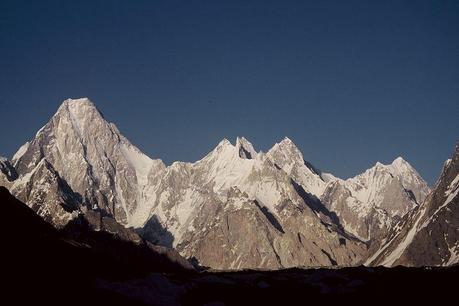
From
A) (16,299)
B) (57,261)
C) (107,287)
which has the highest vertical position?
(57,261)

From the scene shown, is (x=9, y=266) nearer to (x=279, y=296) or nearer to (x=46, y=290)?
(x=46, y=290)

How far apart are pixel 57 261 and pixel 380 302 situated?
63.2 meters

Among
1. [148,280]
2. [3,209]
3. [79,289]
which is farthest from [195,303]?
[3,209]

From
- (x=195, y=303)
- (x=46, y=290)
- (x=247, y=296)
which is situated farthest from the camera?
(x=247, y=296)

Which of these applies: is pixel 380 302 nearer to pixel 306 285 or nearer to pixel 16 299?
pixel 306 285

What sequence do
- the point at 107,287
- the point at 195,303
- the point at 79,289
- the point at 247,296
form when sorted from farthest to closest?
the point at 247,296
the point at 195,303
the point at 107,287
the point at 79,289

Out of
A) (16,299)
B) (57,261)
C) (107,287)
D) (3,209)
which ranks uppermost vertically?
(3,209)

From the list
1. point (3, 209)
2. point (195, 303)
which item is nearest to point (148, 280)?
point (195, 303)

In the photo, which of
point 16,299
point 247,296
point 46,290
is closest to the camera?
point 16,299

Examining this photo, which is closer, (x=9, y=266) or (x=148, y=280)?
(x=9, y=266)

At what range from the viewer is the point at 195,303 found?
132 m

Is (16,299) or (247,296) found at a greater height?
(247,296)

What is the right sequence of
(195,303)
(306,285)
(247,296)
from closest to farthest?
1. (195,303)
2. (247,296)
3. (306,285)

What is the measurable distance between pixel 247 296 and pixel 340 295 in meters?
20.2
